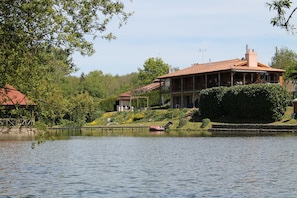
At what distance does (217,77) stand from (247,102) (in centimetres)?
1799

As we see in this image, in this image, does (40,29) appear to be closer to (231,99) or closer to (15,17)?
(15,17)

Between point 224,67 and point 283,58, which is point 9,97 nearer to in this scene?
point 224,67

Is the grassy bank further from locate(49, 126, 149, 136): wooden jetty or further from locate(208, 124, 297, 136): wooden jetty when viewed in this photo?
locate(49, 126, 149, 136): wooden jetty

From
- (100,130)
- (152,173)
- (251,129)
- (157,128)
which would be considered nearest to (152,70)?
(100,130)

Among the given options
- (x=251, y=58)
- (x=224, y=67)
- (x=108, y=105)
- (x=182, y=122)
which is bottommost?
(x=182, y=122)

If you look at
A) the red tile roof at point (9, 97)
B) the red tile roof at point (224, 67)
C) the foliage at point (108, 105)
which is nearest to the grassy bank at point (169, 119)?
the red tile roof at point (224, 67)

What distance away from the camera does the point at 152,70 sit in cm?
12875

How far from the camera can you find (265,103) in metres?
63.9

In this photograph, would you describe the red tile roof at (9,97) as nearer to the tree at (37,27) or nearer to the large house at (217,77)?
the tree at (37,27)

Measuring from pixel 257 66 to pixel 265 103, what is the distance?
20.8 metres

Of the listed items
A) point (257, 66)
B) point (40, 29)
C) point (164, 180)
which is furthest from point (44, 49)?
point (257, 66)

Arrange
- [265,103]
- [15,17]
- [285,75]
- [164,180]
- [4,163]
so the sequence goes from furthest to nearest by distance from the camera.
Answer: [285,75], [265,103], [4,163], [164,180], [15,17]

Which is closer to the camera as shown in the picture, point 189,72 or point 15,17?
point 15,17

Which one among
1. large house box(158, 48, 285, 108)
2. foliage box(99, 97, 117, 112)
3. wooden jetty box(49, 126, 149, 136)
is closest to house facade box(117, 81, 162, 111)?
foliage box(99, 97, 117, 112)
